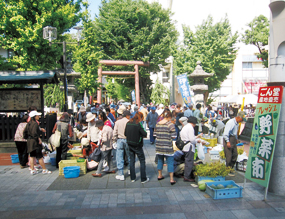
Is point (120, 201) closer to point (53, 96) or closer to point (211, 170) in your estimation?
point (211, 170)

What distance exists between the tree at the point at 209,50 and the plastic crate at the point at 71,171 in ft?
77.8

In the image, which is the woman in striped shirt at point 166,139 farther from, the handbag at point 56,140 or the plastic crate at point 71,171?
the handbag at point 56,140

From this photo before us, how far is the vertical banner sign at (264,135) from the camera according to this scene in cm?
528

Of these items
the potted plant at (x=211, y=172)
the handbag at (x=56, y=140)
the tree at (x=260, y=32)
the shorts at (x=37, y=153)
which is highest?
the tree at (x=260, y=32)

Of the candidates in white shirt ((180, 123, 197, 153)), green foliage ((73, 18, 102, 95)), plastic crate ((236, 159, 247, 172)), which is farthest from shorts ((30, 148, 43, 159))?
green foliage ((73, 18, 102, 95))

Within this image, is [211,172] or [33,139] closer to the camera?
[211,172]

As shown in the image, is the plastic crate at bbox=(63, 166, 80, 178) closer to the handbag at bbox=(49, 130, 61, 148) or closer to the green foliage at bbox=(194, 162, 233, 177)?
the handbag at bbox=(49, 130, 61, 148)

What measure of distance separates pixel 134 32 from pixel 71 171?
24.3 m

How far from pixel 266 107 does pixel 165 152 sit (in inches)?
99.8

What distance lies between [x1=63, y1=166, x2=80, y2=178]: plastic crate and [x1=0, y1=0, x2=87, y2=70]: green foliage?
8.81 meters

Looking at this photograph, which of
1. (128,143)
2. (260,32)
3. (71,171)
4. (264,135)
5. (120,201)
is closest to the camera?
(120,201)

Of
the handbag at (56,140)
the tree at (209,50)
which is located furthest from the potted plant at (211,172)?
the tree at (209,50)

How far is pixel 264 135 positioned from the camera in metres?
5.46

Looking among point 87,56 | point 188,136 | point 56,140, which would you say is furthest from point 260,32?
point 56,140
